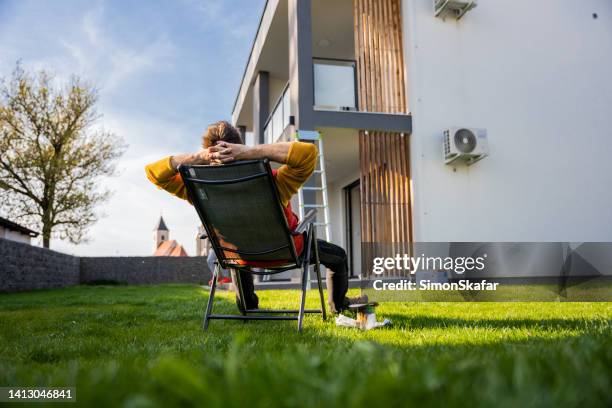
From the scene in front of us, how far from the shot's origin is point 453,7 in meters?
8.07

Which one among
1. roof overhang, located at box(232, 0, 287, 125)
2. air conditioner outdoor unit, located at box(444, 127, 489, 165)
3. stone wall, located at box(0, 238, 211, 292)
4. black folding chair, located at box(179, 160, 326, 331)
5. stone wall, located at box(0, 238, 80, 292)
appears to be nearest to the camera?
black folding chair, located at box(179, 160, 326, 331)

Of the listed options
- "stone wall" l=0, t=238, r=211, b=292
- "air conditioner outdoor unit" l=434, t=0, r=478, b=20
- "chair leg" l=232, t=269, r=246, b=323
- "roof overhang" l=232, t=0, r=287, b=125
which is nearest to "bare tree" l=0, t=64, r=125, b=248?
"stone wall" l=0, t=238, r=211, b=292

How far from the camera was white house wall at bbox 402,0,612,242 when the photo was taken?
782 cm

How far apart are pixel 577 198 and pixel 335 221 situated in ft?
20.5

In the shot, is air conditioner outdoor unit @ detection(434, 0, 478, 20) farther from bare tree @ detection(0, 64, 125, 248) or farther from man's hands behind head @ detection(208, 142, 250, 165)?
bare tree @ detection(0, 64, 125, 248)

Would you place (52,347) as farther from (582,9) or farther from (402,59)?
(582,9)

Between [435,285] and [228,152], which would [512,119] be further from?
[228,152]

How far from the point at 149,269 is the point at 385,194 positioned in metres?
13.8

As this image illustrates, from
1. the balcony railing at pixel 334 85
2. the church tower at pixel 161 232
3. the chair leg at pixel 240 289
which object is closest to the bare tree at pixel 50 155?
the balcony railing at pixel 334 85

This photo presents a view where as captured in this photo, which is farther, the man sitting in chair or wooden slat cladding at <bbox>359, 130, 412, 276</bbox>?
wooden slat cladding at <bbox>359, 130, 412, 276</bbox>

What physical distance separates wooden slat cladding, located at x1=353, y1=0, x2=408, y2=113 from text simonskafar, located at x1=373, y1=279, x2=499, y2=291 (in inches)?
114

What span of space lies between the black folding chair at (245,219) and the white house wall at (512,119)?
497 centimetres

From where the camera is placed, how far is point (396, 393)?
0.86m

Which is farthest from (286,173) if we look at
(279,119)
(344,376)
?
(279,119)
